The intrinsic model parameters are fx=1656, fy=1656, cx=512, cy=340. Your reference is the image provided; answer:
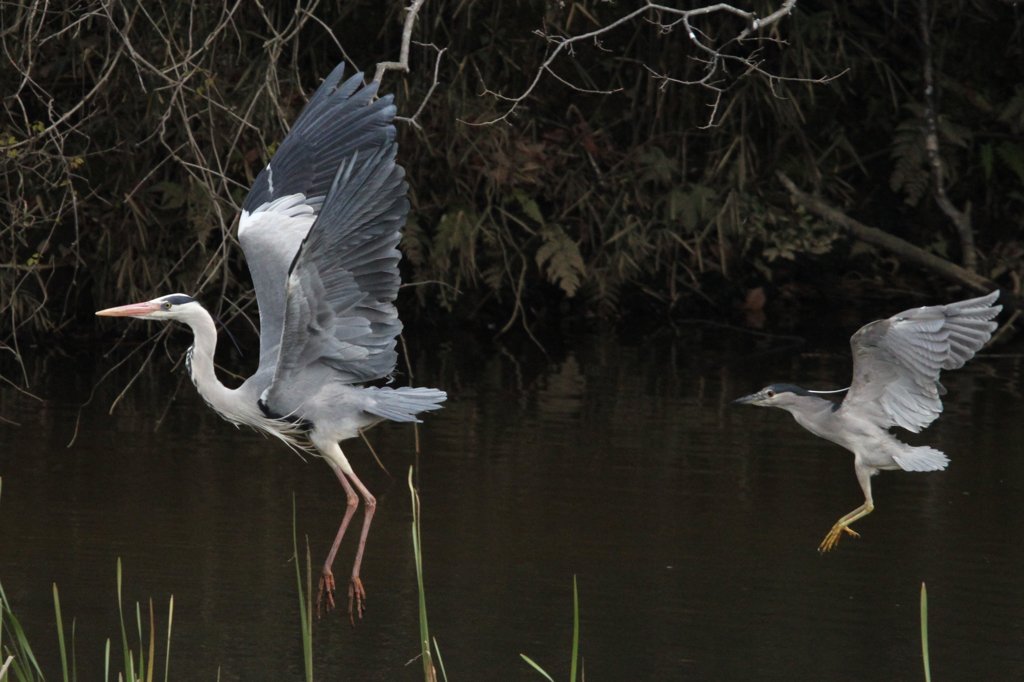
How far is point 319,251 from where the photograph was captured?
14.6ft

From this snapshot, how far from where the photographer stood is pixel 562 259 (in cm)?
1000

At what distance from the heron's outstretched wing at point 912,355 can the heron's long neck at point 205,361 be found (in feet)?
6.36

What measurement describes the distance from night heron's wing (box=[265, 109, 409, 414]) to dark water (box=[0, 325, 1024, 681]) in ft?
2.50

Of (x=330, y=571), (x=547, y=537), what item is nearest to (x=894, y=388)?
(x=547, y=537)

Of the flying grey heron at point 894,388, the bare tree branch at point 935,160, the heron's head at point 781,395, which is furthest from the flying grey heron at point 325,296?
the bare tree branch at point 935,160

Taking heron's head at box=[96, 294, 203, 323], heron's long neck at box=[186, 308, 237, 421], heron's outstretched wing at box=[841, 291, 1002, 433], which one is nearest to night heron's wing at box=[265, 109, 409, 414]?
heron's long neck at box=[186, 308, 237, 421]

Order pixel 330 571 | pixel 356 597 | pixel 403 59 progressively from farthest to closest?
1. pixel 330 571
2. pixel 356 597
3. pixel 403 59

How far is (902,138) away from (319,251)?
702 cm

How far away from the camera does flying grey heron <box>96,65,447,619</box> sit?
454cm

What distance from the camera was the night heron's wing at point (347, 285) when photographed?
4.45m

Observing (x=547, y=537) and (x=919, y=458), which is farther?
(x=547, y=537)

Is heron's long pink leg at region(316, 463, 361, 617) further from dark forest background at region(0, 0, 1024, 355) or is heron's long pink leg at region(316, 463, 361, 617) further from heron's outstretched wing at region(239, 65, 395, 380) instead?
dark forest background at region(0, 0, 1024, 355)

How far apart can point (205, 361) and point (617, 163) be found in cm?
605

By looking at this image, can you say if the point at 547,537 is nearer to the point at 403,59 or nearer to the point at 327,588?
the point at 327,588
